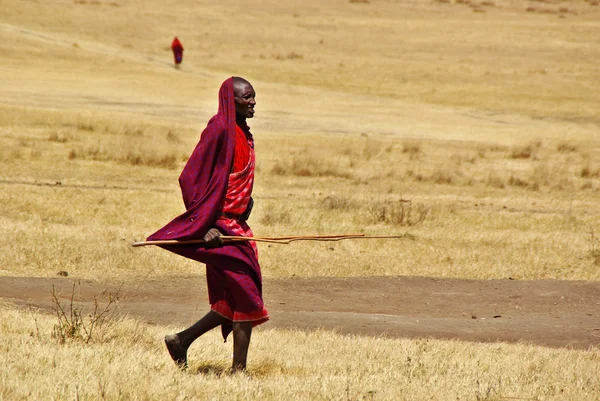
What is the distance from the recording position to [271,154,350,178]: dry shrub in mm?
19078

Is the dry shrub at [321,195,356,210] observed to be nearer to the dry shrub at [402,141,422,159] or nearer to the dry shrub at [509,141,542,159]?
the dry shrub at [402,141,422,159]

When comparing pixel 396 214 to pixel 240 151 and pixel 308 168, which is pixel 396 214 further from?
pixel 240 151

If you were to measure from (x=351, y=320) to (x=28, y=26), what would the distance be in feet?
153

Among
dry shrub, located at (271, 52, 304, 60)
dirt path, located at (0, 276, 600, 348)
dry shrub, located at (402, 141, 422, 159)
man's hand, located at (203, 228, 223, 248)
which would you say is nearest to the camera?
man's hand, located at (203, 228, 223, 248)

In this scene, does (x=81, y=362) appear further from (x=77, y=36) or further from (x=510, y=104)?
(x=77, y=36)

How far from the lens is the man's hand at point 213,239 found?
19.9ft

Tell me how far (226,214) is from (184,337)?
33.8 inches

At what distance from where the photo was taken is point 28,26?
2066 inches

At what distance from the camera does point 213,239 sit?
607cm

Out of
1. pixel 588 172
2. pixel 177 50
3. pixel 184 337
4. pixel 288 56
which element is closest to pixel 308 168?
pixel 588 172

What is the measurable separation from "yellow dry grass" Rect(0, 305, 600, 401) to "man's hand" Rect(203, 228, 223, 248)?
809 millimetres

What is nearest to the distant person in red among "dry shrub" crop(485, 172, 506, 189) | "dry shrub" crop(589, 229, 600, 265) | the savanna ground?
the savanna ground

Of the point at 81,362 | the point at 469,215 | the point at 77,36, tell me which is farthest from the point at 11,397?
the point at 77,36

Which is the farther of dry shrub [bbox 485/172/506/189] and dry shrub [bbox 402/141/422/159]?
dry shrub [bbox 402/141/422/159]
